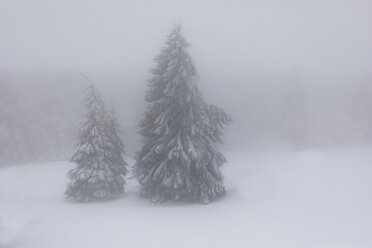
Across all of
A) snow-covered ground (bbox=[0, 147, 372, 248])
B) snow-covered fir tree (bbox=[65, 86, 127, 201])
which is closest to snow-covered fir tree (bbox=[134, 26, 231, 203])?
snow-covered ground (bbox=[0, 147, 372, 248])

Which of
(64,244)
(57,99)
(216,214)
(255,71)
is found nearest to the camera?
(64,244)

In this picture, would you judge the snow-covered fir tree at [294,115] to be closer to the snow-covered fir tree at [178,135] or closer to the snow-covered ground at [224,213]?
the snow-covered ground at [224,213]

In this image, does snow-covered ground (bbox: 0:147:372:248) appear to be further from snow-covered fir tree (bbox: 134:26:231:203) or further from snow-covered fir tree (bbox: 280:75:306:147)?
snow-covered fir tree (bbox: 280:75:306:147)

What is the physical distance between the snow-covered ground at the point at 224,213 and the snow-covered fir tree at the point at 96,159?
708 mm

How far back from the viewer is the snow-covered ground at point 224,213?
877cm

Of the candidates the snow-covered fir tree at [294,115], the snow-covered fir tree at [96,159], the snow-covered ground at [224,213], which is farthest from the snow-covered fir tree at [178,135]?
the snow-covered fir tree at [294,115]

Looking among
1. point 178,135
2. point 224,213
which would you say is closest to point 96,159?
point 178,135

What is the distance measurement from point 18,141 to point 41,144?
1075 millimetres

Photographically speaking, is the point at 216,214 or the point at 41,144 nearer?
the point at 216,214

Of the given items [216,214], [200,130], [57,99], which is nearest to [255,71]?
[200,130]

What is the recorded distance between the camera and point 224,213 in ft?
37.7

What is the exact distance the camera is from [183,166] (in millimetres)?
13852

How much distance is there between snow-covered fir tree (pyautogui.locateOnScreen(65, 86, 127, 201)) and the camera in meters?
14.6

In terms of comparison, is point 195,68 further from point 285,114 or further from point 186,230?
point 285,114
